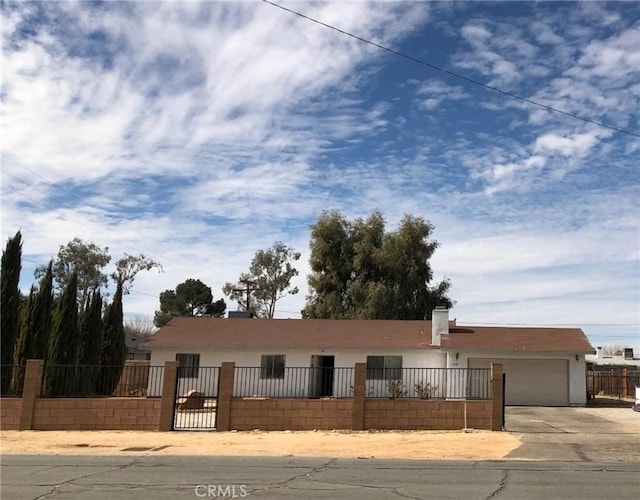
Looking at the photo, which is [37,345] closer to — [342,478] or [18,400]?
[18,400]

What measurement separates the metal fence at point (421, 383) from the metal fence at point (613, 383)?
34.6 ft

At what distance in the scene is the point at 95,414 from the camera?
18312 mm

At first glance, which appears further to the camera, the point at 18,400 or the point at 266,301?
the point at 266,301

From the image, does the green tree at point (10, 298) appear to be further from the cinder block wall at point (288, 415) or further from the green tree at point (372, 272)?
the green tree at point (372, 272)

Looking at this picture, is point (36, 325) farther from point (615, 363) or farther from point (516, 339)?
point (615, 363)

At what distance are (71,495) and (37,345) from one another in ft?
55.9

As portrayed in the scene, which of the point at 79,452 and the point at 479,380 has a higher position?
the point at 479,380

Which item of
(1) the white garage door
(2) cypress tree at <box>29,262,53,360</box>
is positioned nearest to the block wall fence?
(2) cypress tree at <box>29,262,53,360</box>

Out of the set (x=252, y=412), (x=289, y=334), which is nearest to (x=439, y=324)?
(x=289, y=334)

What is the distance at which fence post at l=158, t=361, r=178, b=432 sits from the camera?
18016 mm

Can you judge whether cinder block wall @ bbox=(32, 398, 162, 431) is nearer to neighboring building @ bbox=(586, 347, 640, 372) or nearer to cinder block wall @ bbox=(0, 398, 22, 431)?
cinder block wall @ bbox=(0, 398, 22, 431)

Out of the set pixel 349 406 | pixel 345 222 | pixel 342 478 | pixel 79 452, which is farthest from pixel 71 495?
pixel 345 222

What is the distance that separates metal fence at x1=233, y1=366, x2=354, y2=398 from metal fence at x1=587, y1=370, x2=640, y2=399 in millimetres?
14371

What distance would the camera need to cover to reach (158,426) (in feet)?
59.7
